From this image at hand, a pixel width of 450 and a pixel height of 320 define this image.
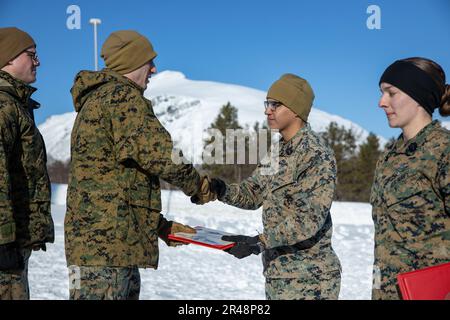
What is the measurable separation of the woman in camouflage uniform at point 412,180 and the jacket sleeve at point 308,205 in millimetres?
336

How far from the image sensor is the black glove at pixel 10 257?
319 centimetres

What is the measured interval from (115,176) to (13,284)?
1.04m

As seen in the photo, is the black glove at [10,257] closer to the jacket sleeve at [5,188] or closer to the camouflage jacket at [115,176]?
the jacket sleeve at [5,188]

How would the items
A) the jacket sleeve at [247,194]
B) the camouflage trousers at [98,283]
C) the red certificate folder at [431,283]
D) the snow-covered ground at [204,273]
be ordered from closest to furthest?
the red certificate folder at [431,283] → the camouflage trousers at [98,283] → the jacket sleeve at [247,194] → the snow-covered ground at [204,273]

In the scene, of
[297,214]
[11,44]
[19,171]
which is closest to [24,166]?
[19,171]

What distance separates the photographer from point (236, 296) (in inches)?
273

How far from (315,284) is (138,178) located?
118 cm

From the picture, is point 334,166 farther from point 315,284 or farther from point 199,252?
point 199,252

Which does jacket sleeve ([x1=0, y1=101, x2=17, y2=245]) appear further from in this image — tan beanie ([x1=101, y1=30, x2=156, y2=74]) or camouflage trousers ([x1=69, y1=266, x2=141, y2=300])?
tan beanie ([x1=101, y1=30, x2=156, y2=74])

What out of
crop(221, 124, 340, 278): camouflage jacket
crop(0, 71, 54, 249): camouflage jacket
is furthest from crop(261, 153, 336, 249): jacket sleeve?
crop(0, 71, 54, 249): camouflage jacket

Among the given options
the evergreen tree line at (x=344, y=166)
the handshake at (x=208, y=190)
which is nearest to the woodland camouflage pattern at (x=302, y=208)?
the handshake at (x=208, y=190)

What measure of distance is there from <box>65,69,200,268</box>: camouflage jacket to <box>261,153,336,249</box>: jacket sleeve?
709 mm

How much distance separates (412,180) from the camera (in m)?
2.55
